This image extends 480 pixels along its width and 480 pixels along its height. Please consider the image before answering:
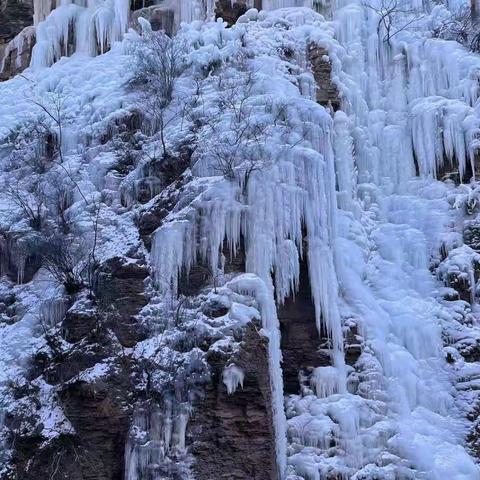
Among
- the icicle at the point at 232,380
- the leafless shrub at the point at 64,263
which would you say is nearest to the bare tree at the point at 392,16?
Result: the leafless shrub at the point at 64,263

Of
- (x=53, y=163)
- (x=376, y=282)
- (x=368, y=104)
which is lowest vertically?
(x=376, y=282)

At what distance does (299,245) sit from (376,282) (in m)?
2.25

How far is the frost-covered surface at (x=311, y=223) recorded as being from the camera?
10.7m

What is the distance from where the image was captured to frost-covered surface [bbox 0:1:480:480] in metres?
10.7

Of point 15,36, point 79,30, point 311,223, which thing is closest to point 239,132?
point 311,223

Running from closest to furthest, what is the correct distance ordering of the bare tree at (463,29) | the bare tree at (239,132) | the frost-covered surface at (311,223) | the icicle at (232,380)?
1. the icicle at (232,380)
2. the frost-covered surface at (311,223)
3. the bare tree at (239,132)
4. the bare tree at (463,29)

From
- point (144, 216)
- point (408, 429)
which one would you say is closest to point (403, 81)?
point (144, 216)

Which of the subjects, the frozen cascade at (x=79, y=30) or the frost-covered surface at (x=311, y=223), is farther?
the frozen cascade at (x=79, y=30)

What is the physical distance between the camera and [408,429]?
36.1 ft

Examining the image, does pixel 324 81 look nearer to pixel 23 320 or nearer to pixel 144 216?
pixel 144 216

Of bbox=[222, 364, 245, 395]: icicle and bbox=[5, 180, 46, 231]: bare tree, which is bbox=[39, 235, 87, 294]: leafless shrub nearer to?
bbox=[5, 180, 46, 231]: bare tree

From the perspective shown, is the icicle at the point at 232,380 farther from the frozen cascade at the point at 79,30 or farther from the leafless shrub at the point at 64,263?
the frozen cascade at the point at 79,30

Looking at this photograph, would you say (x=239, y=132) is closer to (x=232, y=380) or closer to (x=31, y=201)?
(x=31, y=201)

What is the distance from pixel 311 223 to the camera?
12078mm
